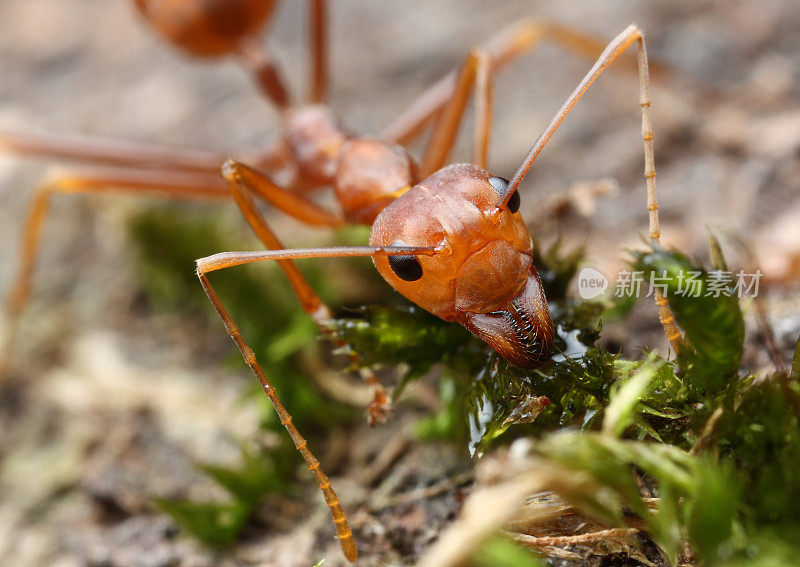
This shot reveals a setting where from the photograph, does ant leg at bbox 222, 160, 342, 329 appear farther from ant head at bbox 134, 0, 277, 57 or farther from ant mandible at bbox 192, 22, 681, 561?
ant head at bbox 134, 0, 277, 57

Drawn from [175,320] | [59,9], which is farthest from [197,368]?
[59,9]

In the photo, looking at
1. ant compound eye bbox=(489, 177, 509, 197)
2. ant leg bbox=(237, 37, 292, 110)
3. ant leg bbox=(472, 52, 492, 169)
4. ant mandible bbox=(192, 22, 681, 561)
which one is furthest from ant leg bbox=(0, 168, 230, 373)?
ant compound eye bbox=(489, 177, 509, 197)

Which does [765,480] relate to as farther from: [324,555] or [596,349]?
[324,555]

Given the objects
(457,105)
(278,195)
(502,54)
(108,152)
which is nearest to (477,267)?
(278,195)

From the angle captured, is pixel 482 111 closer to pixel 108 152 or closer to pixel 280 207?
pixel 280 207

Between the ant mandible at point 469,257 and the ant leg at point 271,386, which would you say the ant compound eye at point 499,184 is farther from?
the ant leg at point 271,386
